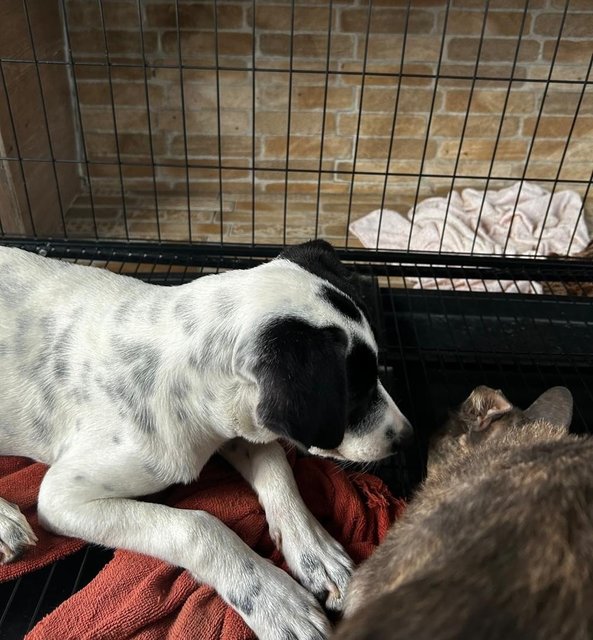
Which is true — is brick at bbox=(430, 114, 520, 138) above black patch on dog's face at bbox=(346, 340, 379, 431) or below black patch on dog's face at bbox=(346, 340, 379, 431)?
below

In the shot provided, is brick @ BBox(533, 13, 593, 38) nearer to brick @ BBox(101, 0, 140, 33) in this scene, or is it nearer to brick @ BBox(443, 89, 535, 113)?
brick @ BBox(443, 89, 535, 113)

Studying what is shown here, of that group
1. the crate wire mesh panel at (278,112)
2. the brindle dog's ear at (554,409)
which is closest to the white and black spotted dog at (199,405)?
the brindle dog's ear at (554,409)

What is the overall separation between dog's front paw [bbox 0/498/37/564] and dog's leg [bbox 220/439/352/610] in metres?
0.61

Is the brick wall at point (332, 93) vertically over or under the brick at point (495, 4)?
under

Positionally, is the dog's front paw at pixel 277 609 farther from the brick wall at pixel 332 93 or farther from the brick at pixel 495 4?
the brick at pixel 495 4

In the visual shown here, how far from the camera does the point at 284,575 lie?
163cm

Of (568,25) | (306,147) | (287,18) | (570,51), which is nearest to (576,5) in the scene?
(568,25)

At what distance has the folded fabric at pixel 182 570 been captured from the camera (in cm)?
155

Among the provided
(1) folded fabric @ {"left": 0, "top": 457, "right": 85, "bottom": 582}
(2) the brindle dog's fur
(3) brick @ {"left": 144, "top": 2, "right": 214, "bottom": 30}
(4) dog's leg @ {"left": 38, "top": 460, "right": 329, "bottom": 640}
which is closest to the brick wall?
(3) brick @ {"left": 144, "top": 2, "right": 214, "bottom": 30}

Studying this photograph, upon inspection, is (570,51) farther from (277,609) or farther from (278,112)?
(277,609)

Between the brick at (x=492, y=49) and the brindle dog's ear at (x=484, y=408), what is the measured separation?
11.3ft

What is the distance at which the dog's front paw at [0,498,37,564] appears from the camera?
1681 millimetres

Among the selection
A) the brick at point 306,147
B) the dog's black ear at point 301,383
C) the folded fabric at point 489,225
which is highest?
the dog's black ear at point 301,383

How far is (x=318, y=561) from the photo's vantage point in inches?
66.9
